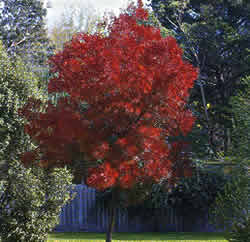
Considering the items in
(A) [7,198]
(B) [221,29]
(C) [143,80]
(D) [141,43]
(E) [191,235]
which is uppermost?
(B) [221,29]

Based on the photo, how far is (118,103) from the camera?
27.2ft

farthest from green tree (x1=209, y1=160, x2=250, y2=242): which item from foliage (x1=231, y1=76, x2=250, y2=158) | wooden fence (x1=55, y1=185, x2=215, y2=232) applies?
wooden fence (x1=55, y1=185, x2=215, y2=232)

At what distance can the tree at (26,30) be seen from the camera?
35062 mm

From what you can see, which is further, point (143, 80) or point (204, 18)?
point (204, 18)

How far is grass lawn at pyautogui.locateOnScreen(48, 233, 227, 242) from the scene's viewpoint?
1448 centimetres

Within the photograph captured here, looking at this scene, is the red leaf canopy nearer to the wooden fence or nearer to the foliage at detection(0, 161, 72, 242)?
the foliage at detection(0, 161, 72, 242)

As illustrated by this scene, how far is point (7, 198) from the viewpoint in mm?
11602

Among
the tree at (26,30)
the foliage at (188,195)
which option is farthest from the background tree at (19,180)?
the tree at (26,30)

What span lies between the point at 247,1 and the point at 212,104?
6.40 m

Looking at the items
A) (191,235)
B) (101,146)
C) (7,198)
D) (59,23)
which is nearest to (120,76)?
(101,146)

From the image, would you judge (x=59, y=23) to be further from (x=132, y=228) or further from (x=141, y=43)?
(x=141, y=43)

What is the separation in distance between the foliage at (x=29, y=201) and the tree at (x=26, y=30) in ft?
77.8

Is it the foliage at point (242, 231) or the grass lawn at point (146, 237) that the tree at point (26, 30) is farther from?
the foliage at point (242, 231)

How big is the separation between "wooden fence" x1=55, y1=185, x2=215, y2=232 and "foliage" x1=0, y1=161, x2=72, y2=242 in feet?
18.7
